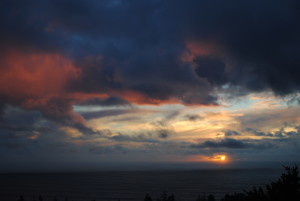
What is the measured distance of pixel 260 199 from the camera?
737 inches

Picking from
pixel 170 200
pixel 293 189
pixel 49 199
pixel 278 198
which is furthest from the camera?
pixel 49 199

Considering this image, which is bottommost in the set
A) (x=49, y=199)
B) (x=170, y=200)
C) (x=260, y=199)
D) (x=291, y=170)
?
(x=49, y=199)

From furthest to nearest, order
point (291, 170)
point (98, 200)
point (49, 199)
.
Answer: point (49, 199) < point (98, 200) < point (291, 170)

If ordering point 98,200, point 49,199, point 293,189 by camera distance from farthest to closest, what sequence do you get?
point 49,199, point 98,200, point 293,189

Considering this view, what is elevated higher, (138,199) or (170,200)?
(170,200)

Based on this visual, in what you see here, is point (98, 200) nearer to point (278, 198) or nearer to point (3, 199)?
point (3, 199)

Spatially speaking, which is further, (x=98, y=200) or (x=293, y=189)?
(x=98, y=200)

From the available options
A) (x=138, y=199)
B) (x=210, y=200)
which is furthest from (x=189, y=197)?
(x=210, y=200)

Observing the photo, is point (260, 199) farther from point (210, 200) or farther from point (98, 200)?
point (98, 200)

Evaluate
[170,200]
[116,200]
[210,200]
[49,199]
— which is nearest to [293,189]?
[210,200]

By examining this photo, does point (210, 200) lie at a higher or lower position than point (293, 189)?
lower

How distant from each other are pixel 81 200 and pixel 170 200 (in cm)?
7601

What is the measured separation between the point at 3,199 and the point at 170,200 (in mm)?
108286

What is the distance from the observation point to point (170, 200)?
294 feet
